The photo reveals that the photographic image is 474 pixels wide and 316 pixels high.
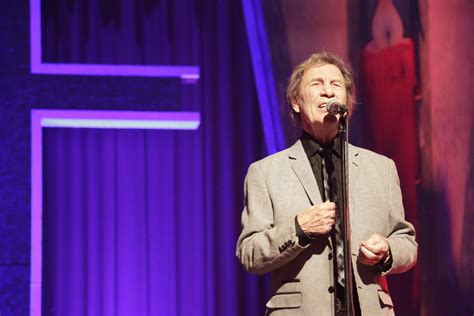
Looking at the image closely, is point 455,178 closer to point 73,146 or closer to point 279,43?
point 279,43

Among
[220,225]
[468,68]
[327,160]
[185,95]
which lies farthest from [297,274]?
[468,68]

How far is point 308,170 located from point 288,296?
1.39 feet

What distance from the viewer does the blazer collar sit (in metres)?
2.51

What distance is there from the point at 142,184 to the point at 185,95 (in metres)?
0.51

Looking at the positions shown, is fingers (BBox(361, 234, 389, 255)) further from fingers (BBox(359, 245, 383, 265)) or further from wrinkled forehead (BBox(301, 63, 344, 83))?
wrinkled forehead (BBox(301, 63, 344, 83))

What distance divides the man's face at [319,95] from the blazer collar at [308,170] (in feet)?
0.33

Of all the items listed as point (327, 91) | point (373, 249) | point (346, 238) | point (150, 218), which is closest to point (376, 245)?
point (373, 249)

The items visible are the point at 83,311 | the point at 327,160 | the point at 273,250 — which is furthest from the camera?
the point at 83,311

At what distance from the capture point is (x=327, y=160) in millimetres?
2619

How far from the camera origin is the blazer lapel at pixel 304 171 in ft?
8.23

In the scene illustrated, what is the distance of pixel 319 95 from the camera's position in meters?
2.65

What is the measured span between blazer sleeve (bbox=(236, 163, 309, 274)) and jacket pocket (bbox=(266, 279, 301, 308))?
82mm

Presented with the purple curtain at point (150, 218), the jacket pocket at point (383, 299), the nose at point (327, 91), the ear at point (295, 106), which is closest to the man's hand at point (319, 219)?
the jacket pocket at point (383, 299)

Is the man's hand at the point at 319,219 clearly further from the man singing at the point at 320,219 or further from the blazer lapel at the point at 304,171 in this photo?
the blazer lapel at the point at 304,171
